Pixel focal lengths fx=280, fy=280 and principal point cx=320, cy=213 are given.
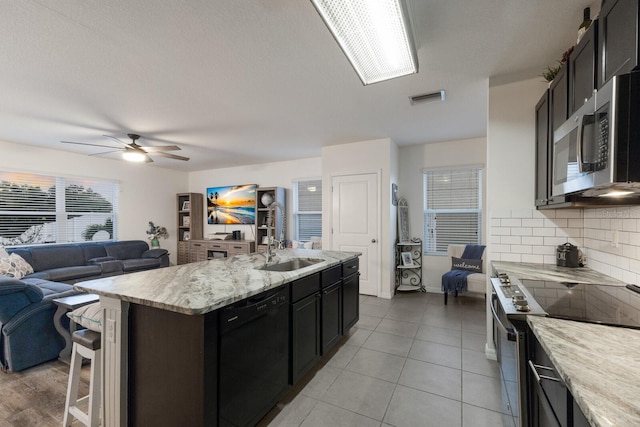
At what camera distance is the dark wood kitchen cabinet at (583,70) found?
138cm

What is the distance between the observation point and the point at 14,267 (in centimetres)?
388

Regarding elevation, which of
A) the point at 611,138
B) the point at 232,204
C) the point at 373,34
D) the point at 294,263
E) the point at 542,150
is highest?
the point at 373,34

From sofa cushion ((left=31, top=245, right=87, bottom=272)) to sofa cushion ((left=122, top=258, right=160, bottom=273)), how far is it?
62 cm

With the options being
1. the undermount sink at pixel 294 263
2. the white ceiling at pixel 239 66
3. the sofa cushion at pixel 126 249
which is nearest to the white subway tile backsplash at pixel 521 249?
the white ceiling at pixel 239 66

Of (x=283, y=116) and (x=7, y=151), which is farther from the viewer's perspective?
(x=7, y=151)

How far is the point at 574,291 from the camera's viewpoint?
4.97 ft

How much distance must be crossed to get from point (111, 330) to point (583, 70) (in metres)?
2.90

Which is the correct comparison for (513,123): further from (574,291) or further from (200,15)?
(200,15)

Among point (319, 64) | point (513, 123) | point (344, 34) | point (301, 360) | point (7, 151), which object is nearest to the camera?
point (344, 34)

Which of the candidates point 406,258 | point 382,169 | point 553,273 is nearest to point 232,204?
point 382,169

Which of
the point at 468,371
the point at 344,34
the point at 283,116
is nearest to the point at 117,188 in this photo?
the point at 283,116

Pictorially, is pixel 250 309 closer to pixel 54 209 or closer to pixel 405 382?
pixel 405 382

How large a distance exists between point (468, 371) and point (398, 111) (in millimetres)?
2668

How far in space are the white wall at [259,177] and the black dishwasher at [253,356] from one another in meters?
4.10
